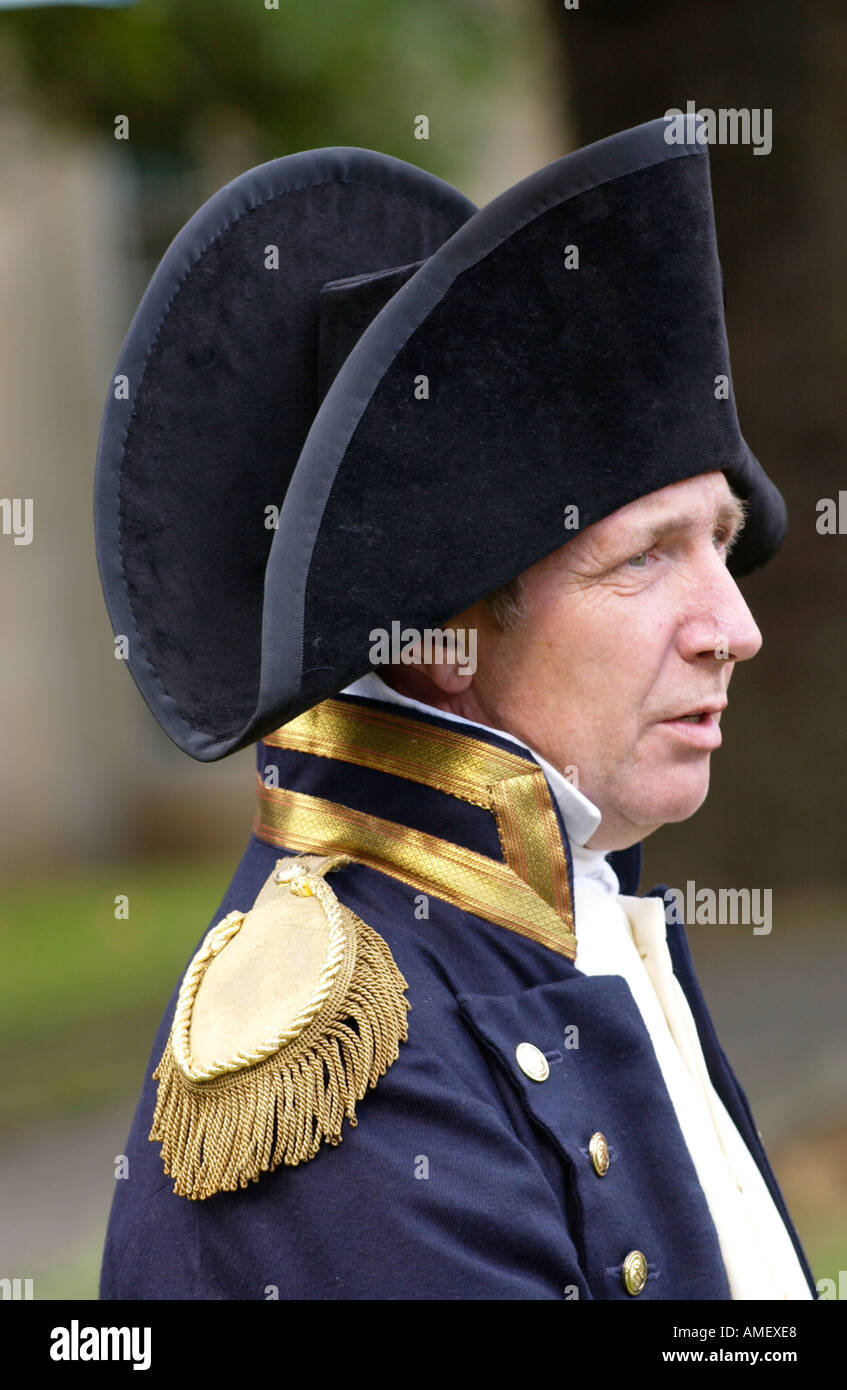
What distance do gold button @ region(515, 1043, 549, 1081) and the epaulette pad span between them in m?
0.17

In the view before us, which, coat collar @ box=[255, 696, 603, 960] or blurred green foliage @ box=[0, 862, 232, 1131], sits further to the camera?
blurred green foliage @ box=[0, 862, 232, 1131]

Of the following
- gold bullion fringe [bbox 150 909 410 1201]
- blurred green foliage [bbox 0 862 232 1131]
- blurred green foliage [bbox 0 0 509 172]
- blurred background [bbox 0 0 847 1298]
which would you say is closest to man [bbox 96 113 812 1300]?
gold bullion fringe [bbox 150 909 410 1201]

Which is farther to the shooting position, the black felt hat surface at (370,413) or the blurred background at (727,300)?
the blurred background at (727,300)

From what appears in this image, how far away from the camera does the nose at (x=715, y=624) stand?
2.09 metres

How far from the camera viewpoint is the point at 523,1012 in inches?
77.7

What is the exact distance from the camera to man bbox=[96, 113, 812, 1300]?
5.86ft

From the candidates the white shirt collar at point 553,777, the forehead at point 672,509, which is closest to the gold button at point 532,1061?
the white shirt collar at point 553,777

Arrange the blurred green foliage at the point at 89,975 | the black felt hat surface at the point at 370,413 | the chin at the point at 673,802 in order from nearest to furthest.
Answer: the black felt hat surface at the point at 370,413
the chin at the point at 673,802
the blurred green foliage at the point at 89,975

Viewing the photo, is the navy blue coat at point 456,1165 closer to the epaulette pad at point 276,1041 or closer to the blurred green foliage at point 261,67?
the epaulette pad at point 276,1041

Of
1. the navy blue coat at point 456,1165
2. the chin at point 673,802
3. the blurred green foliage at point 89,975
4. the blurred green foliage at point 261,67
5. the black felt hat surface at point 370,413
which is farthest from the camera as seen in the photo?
the blurred green foliage at point 89,975

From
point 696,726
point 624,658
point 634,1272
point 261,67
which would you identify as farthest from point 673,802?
point 261,67

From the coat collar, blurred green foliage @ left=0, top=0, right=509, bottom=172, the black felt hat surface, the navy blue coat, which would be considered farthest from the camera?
blurred green foliage @ left=0, top=0, right=509, bottom=172

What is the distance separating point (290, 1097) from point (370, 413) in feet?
2.77

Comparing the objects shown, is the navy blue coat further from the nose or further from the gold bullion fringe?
the nose
